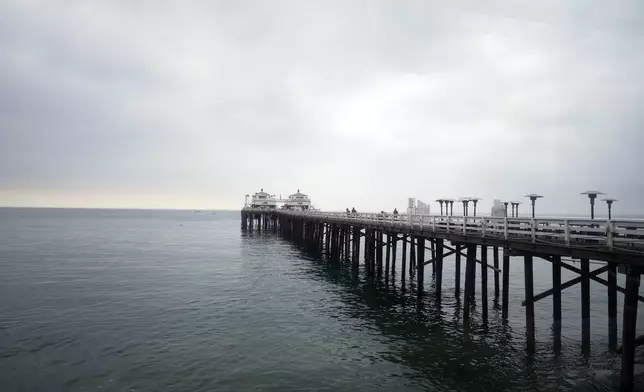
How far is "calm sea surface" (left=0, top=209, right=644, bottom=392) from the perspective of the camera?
11.4 m

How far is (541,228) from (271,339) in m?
10.9

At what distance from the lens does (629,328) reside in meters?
9.62

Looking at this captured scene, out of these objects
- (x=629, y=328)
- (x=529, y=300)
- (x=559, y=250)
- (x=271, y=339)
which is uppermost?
(x=559, y=250)

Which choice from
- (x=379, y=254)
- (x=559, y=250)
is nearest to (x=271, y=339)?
(x=559, y=250)

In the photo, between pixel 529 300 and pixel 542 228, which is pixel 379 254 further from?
pixel 542 228

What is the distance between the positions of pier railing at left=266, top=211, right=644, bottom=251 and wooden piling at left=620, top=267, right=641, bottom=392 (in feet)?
3.33

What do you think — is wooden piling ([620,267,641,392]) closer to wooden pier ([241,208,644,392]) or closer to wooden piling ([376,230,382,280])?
wooden pier ([241,208,644,392])

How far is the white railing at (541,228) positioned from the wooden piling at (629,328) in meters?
1.03

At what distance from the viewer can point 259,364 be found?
40.8 feet

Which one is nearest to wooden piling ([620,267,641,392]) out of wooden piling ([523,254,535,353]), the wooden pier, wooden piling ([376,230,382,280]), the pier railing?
the wooden pier

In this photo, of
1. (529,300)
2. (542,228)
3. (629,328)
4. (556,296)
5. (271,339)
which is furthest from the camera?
(271,339)

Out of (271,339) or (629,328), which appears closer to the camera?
(629,328)

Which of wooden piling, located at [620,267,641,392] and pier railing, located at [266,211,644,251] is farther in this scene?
pier railing, located at [266,211,644,251]

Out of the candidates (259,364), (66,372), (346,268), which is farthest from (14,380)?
(346,268)
